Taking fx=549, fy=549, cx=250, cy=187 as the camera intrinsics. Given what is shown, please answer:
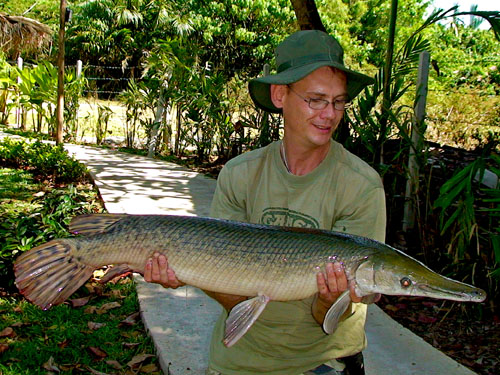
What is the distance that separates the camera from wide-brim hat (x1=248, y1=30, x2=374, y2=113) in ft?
7.38

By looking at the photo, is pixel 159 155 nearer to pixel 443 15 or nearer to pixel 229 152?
pixel 229 152

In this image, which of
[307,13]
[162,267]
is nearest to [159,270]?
[162,267]

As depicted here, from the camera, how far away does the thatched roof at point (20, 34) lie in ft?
55.3

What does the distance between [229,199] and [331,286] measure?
646mm

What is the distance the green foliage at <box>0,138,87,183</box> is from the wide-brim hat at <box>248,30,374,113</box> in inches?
232

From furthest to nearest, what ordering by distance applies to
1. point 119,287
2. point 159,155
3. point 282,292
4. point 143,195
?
point 159,155 < point 143,195 < point 119,287 < point 282,292

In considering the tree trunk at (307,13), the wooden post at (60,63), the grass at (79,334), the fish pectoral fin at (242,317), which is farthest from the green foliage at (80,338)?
the wooden post at (60,63)

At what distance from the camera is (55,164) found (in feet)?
25.7

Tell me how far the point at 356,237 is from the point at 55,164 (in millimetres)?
6575

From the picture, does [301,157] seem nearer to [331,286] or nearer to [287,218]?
[287,218]

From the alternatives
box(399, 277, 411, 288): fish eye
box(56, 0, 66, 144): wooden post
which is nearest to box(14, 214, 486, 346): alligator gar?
box(399, 277, 411, 288): fish eye

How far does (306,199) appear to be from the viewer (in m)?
2.30

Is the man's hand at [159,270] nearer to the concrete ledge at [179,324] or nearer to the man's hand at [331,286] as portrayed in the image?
the man's hand at [331,286]

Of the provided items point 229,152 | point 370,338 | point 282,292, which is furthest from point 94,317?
point 229,152
